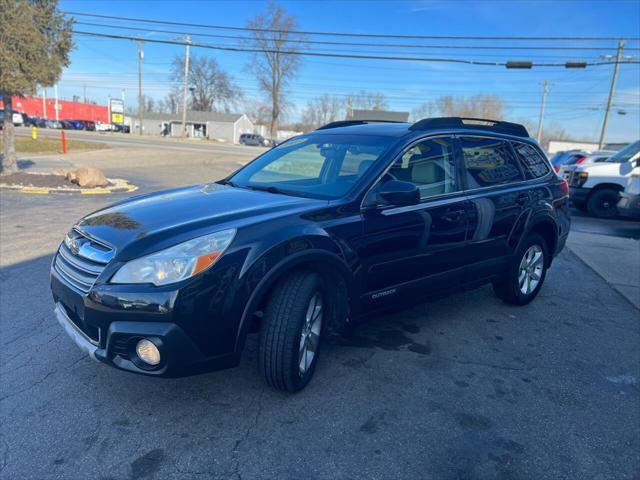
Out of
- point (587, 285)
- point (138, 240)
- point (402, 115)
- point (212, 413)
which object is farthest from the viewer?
point (402, 115)

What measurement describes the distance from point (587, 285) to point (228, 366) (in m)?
5.33

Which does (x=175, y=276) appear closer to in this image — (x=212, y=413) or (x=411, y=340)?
(x=212, y=413)

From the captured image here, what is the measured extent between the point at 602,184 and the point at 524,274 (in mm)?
9716

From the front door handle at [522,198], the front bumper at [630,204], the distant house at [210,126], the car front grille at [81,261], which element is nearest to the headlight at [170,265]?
the car front grille at [81,261]

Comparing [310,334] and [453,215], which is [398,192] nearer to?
[453,215]

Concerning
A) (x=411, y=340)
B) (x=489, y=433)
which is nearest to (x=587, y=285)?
(x=411, y=340)

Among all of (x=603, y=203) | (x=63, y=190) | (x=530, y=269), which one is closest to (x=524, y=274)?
(x=530, y=269)

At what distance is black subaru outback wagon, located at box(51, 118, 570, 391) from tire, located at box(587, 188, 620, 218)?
31.0ft

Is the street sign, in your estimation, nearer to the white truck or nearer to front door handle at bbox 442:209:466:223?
the white truck

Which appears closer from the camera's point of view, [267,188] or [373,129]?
[267,188]

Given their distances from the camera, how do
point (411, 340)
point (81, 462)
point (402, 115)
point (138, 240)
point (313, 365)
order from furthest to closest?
point (402, 115) < point (411, 340) < point (313, 365) < point (138, 240) < point (81, 462)

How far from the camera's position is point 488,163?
446 cm

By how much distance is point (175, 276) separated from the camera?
256cm

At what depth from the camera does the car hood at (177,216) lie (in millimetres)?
2711
